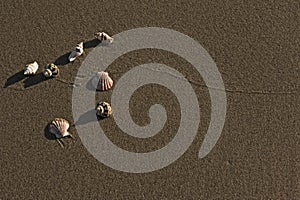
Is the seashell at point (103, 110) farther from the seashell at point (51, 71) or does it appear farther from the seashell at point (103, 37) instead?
the seashell at point (103, 37)

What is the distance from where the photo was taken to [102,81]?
5754 mm

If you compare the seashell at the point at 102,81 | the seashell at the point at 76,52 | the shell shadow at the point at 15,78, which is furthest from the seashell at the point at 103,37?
the shell shadow at the point at 15,78

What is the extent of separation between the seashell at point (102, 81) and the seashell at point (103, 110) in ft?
0.78

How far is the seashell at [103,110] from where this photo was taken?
18.6 ft

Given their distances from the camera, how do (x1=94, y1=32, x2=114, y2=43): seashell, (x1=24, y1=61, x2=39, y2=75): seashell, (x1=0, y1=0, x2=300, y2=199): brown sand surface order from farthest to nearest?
(x1=94, y1=32, x2=114, y2=43): seashell
(x1=24, y1=61, x2=39, y2=75): seashell
(x1=0, y1=0, x2=300, y2=199): brown sand surface

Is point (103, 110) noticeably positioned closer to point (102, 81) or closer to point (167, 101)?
point (102, 81)

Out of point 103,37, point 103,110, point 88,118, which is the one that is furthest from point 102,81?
point 103,37

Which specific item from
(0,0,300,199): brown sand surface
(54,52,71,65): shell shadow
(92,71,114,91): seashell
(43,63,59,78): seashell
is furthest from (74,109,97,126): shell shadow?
(54,52,71,65): shell shadow

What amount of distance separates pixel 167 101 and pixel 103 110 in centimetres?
89

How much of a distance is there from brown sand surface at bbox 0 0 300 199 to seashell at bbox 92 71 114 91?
12 cm

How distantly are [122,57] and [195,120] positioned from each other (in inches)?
54.1

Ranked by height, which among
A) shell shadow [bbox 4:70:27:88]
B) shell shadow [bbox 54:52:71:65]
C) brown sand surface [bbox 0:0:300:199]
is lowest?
brown sand surface [bbox 0:0:300:199]

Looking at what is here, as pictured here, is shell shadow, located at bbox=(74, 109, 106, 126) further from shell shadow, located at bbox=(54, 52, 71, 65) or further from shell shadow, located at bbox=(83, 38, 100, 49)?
shell shadow, located at bbox=(83, 38, 100, 49)

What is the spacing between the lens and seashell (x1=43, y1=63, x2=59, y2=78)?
5809 mm
